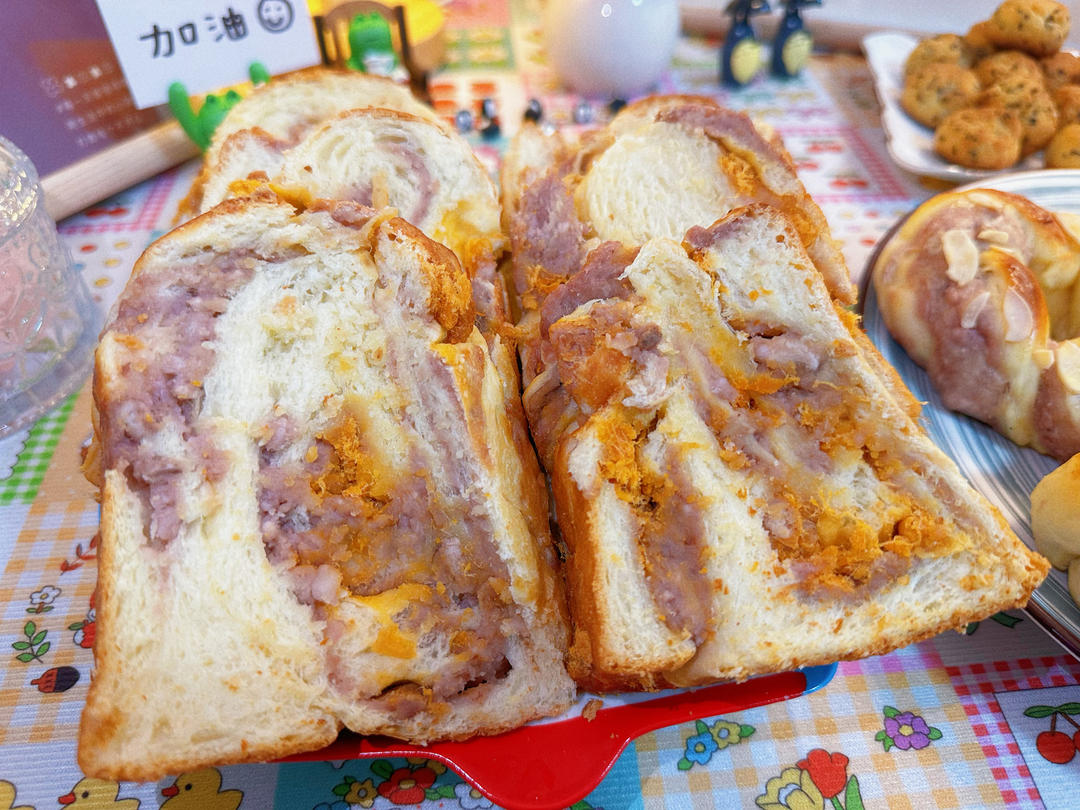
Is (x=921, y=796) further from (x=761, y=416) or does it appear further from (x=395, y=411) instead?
(x=395, y=411)

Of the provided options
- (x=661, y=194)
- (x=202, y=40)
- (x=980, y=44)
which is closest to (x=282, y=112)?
(x=202, y=40)

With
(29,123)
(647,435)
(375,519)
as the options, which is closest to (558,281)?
(647,435)

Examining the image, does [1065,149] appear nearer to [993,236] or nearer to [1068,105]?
[1068,105]

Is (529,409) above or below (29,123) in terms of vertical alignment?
below

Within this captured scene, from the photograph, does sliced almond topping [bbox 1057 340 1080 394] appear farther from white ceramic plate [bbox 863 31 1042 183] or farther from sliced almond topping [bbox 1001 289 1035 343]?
white ceramic plate [bbox 863 31 1042 183]

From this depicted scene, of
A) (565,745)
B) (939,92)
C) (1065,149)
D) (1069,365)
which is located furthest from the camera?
(939,92)
